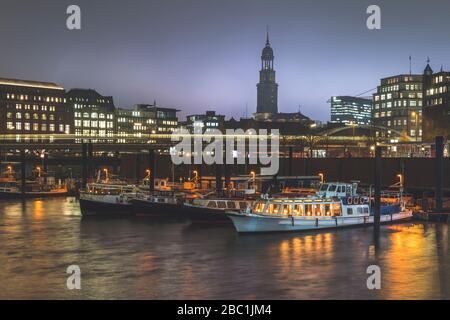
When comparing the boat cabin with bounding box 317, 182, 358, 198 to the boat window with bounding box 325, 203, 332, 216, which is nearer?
the boat window with bounding box 325, 203, 332, 216

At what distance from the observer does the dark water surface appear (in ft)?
98.2

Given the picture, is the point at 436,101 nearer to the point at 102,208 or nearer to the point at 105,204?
the point at 105,204

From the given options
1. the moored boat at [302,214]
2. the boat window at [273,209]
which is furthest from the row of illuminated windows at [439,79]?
the boat window at [273,209]

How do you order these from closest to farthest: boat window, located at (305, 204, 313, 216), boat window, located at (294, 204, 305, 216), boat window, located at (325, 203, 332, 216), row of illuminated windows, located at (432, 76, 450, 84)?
boat window, located at (294, 204, 305, 216) < boat window, located at (305, 204, 313, 216) < boat window, located at (325, 203, 332, 216) < row of illuminated windows, located at (432, 76, 450, 84)

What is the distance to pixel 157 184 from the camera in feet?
264

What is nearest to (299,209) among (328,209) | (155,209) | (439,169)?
(328,209)

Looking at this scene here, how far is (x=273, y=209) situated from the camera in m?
48.2

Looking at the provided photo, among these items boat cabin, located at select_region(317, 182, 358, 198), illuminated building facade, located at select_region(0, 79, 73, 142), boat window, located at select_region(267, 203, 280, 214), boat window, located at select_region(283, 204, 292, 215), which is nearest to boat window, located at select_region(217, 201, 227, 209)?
boat window, located at select_region(267, 203, 280, 214)

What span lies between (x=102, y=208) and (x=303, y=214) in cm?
2380

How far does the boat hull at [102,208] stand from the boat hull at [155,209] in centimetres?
152

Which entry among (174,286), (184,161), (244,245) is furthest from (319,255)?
(184,161)

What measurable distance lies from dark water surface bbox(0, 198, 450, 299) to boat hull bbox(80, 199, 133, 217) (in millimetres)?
7699

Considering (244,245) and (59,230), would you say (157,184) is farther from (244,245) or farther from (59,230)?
(244,245)

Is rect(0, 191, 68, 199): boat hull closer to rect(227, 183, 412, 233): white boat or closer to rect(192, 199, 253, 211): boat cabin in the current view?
rect(192, 199, 253, 211): boat cabin
